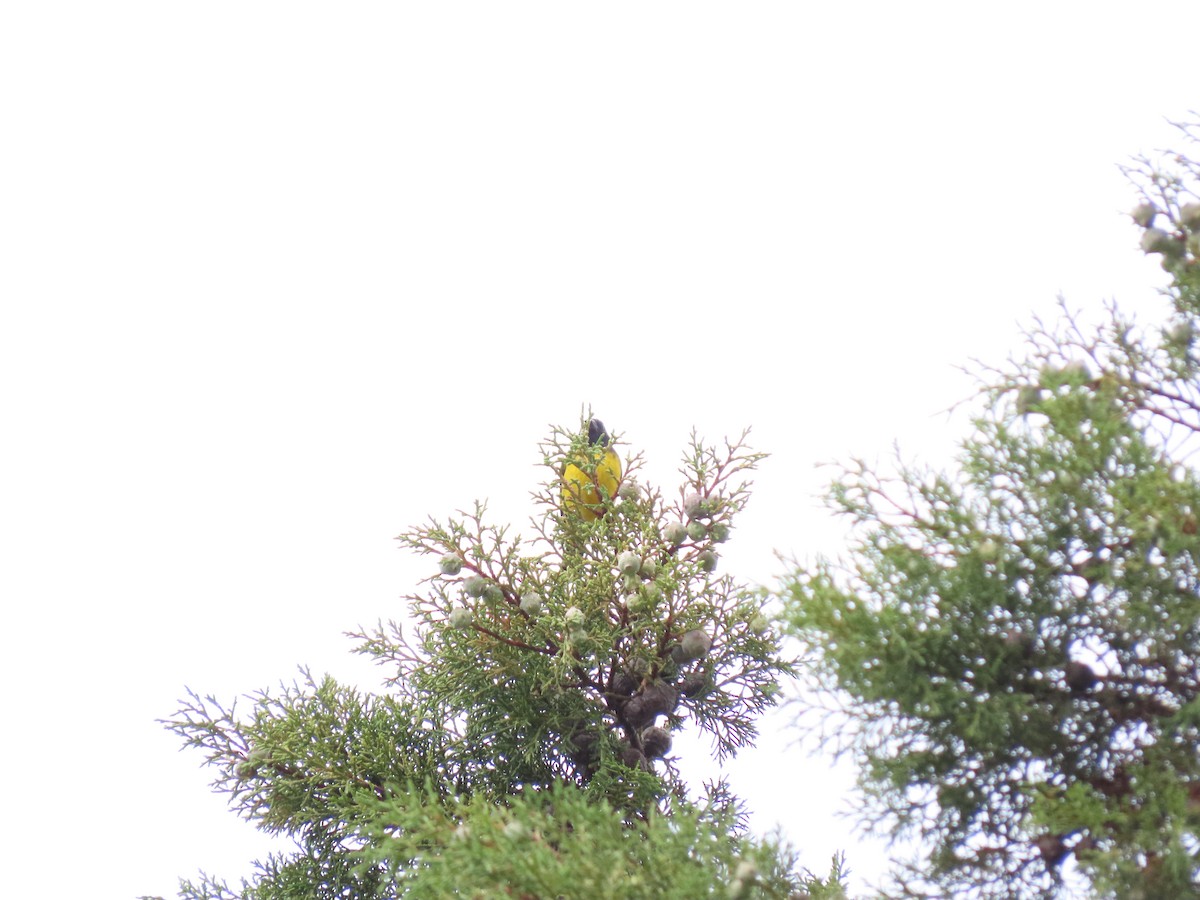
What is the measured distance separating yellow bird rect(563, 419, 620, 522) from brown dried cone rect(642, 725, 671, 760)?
0.40m

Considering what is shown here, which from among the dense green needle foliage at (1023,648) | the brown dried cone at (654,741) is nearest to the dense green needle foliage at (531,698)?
the brown dried cone at (654,741)

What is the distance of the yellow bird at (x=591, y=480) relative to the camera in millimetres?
2266

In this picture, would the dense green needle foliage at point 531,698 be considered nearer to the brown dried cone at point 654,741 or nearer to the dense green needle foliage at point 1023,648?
the brown dried cone at point 654,741

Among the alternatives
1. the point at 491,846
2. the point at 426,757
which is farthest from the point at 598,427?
the point at 491,846

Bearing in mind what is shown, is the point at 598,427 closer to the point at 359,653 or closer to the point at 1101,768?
the point at 359,653

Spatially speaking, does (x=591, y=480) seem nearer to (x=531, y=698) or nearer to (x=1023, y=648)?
(x=531, y=698)

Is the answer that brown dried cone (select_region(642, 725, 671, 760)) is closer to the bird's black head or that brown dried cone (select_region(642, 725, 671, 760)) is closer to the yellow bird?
the yellow bird

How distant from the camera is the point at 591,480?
2299mm

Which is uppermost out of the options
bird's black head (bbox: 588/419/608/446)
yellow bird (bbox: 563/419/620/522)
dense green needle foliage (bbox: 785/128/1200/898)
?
bird's black head (bbox: 588/419/608/446)

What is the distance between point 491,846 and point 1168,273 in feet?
3.96

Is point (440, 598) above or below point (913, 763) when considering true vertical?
above

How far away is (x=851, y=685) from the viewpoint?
1480mm

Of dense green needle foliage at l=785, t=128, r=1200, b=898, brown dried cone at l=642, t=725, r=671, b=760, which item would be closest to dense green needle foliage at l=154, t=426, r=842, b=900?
brown dried cone at l=642, t=725, r=671, b=760

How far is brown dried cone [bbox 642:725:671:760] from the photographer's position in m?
2.16
